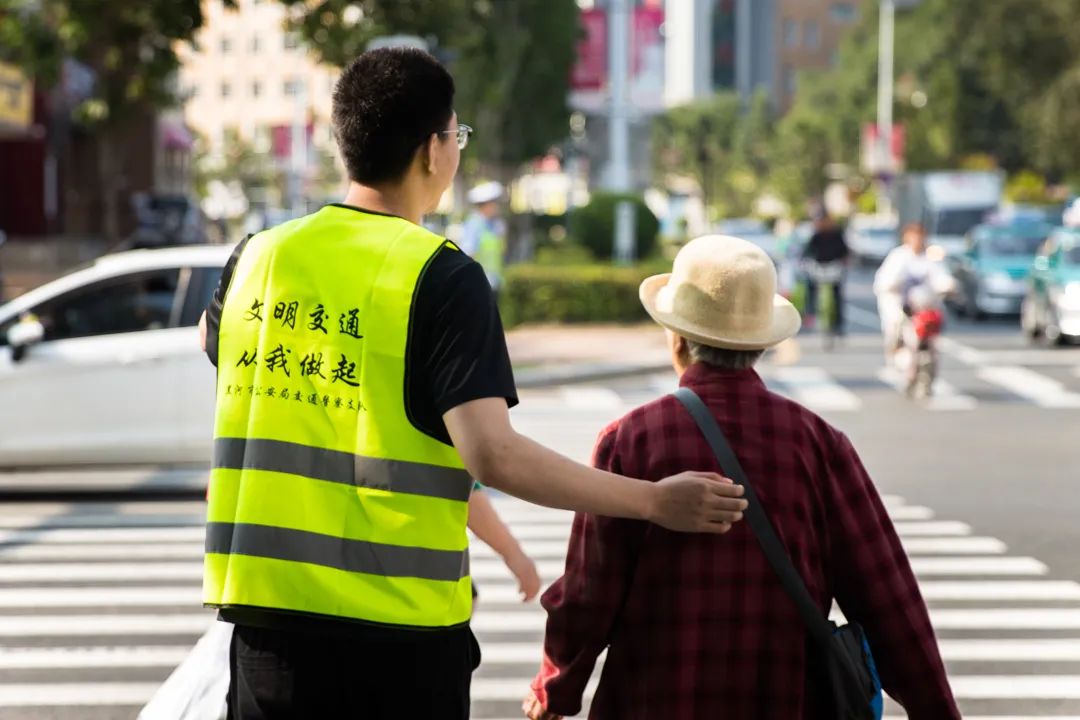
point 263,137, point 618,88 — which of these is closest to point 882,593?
point 618,88

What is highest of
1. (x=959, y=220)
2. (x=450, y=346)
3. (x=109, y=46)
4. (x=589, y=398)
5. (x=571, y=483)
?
(x=109, y=46)

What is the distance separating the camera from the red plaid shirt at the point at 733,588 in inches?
135

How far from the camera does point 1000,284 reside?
3206 cm

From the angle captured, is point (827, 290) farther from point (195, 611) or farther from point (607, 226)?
point (195, 611)

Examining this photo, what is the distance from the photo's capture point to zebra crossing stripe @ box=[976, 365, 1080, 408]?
18.6 metres

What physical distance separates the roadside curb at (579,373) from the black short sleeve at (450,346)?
55.8 ft

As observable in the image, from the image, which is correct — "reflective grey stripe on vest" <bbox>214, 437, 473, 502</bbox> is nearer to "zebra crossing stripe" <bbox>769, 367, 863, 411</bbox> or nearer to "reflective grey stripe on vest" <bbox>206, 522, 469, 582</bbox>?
"reflective grey stripe on vest" <bbox>206, 522, 469, 582</bbox>

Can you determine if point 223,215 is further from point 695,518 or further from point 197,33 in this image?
point 695,518

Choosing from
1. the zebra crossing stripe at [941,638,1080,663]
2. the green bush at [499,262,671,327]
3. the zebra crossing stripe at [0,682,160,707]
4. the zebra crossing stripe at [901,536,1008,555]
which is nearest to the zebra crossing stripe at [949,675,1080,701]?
the zebra crossing stripe at [941,638,1080,663]

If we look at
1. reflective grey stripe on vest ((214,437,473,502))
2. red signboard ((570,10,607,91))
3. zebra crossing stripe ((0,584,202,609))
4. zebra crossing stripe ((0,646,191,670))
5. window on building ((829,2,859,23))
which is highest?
window on building ((829,2,859,23))

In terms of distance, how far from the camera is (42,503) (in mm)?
11891

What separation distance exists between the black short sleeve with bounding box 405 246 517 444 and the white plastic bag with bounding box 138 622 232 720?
1.99 feet

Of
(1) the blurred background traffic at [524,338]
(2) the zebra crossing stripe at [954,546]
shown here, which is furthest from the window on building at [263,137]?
(2) the zebra crossing stripe at [954,546]

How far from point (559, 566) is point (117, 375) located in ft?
11.2
